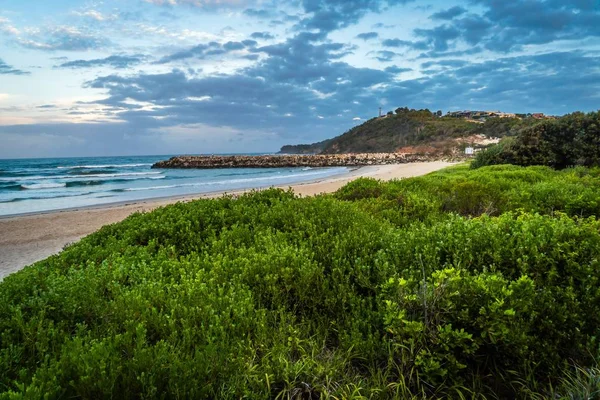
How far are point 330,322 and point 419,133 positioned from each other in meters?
121

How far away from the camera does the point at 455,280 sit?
3078 mm

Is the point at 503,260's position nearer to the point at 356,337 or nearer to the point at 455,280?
the point at 455,280

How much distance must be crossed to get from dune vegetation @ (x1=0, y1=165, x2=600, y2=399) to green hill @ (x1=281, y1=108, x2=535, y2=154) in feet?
280

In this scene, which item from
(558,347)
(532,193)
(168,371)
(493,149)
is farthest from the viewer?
(493,149)

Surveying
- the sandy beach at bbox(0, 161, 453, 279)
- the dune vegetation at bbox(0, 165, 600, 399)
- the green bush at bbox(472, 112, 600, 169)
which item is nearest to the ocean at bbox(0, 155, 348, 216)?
the sandy beach at bbox(0, 161, 453, 279)

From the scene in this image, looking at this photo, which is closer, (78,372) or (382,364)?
(78,372)

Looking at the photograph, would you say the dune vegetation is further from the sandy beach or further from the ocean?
the ocean

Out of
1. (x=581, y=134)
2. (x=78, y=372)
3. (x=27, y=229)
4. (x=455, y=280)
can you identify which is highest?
(x=581, y=134)

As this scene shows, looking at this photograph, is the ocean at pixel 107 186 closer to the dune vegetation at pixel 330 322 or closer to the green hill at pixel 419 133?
the dune vegetation at pixel 330 322

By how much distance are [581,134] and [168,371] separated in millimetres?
18777

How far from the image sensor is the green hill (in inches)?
3632

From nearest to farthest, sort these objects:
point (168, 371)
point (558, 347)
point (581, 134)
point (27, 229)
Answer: point (168, 371) → point (558, 347) → point (27, 229) → point (581, 134)

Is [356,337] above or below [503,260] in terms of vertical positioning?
below

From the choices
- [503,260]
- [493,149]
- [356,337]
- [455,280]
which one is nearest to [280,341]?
[356,337]
